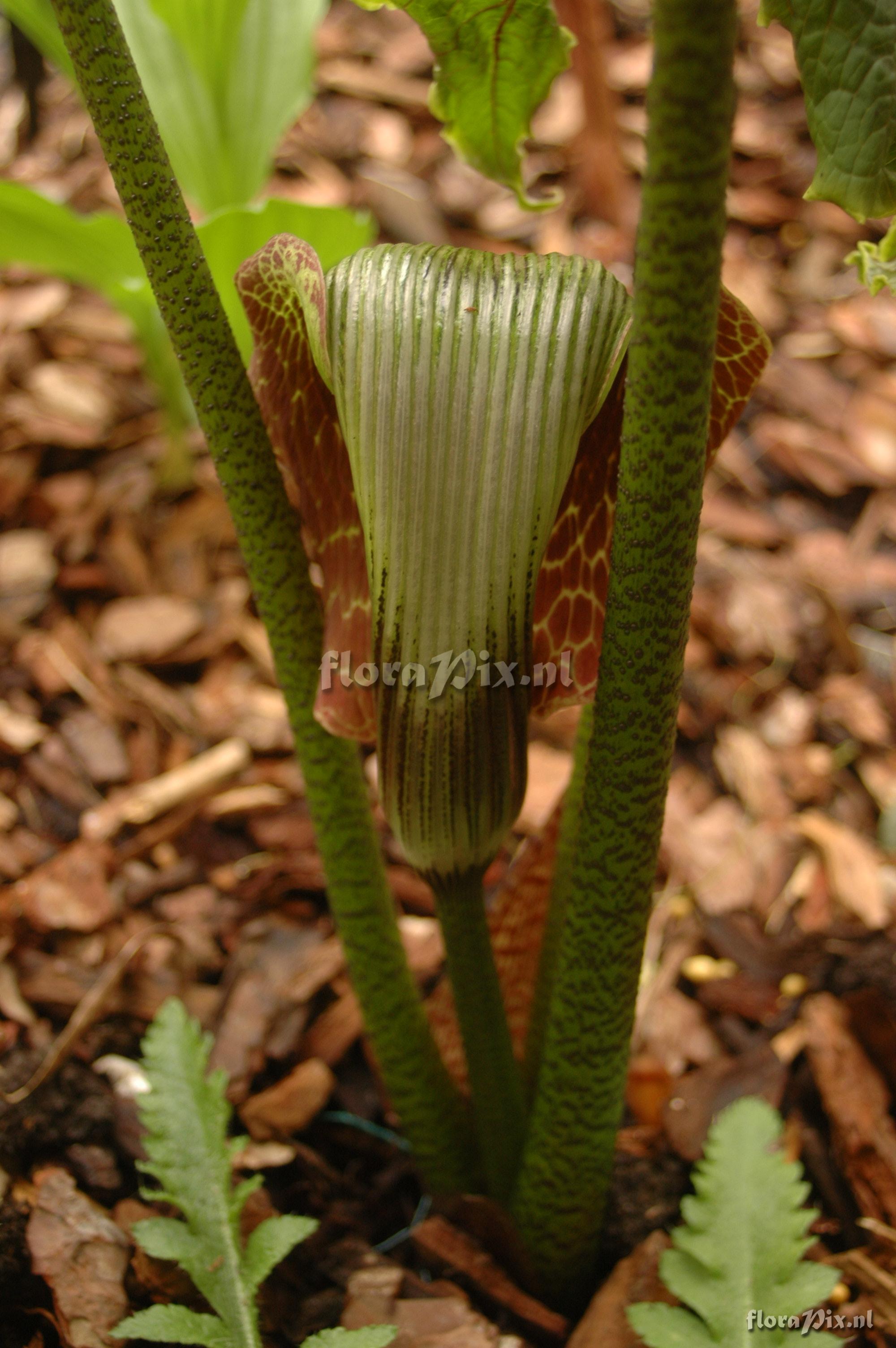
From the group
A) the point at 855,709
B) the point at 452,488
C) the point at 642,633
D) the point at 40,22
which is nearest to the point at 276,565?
the point at 452,488

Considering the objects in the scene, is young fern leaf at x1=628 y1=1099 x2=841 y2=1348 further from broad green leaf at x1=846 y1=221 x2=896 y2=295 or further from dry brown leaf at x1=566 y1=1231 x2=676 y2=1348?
broad green leaf at x1=846 y1=221 x2=896 y2=295

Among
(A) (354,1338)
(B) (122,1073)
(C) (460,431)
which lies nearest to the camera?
(C) (460,431)

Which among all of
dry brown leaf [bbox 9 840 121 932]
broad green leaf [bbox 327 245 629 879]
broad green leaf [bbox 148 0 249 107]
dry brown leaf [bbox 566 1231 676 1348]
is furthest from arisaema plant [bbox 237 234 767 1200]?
broad green leaf [bbox 148 0 249 107]

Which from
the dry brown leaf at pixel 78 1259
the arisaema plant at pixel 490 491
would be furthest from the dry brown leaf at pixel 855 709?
the dry brown leaf at pixel 78 1259

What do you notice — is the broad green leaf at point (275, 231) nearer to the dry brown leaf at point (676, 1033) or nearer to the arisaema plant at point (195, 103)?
Answer: the arisaema plant at point (195, 103)

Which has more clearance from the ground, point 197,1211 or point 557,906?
point 557,906

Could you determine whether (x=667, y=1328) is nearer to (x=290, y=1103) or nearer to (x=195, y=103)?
(x=290, y=1103)
